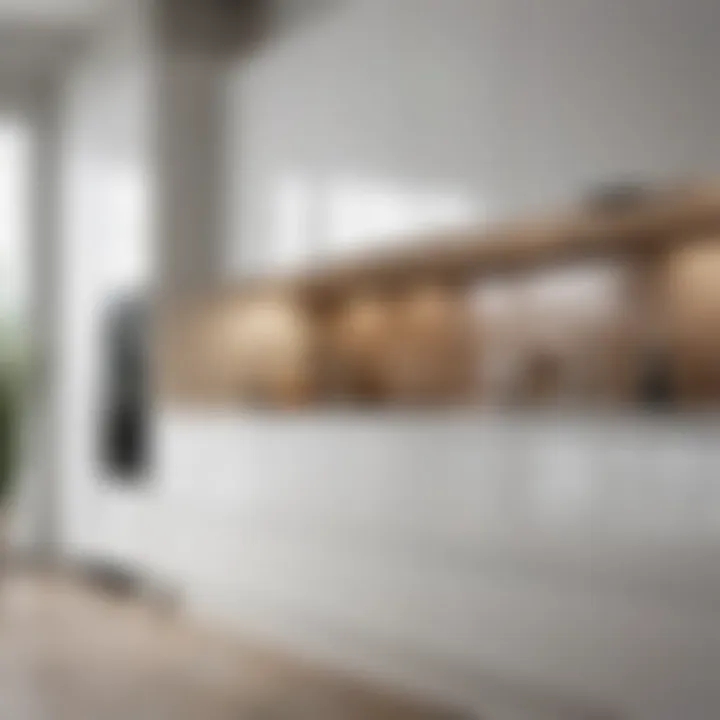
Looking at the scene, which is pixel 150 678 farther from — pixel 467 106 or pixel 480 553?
pixel 467 106

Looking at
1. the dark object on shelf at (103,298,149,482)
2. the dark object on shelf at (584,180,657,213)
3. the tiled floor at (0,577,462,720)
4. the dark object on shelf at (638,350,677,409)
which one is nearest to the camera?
the dark object on shelf at (584,180,657,213)

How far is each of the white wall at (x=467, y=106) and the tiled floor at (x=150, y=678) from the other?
1.19 m

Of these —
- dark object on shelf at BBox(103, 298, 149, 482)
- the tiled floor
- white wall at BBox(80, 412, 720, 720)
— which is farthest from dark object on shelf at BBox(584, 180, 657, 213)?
dark object on shelf at BBox(103, 298, 149, 482)

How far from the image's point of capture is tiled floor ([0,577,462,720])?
2934 mm

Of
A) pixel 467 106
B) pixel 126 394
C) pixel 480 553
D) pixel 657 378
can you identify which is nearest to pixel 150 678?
pixel 480 553

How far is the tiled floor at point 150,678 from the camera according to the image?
2.93m

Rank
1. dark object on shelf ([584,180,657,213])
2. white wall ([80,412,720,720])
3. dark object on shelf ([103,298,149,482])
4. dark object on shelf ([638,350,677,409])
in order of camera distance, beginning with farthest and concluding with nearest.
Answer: dark object on shelf ([103,298,149,482]), dark object on shelf ([638,350,677,409]), dark object on shelf ([584,180,657,213]), white wall ([80,412,720,720])

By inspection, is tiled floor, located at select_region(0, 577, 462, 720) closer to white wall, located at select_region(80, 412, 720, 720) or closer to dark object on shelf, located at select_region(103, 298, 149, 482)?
white wall, located at select_region(80, 412, 720, 720)

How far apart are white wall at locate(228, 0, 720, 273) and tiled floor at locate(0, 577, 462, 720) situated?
1.19m

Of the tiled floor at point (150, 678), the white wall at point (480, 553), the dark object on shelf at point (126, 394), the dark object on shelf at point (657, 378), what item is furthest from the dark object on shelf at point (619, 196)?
the dark object on shelf at point (126, 394)

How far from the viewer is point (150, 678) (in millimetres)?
3318

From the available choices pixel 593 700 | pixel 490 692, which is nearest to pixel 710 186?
pixel 593 700

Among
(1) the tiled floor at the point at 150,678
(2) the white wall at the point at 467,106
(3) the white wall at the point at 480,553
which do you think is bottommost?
(1) the tiled floor at the point at 150,678

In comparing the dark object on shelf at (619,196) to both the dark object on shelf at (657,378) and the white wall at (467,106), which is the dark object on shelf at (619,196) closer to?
the white wall at (467,106)
